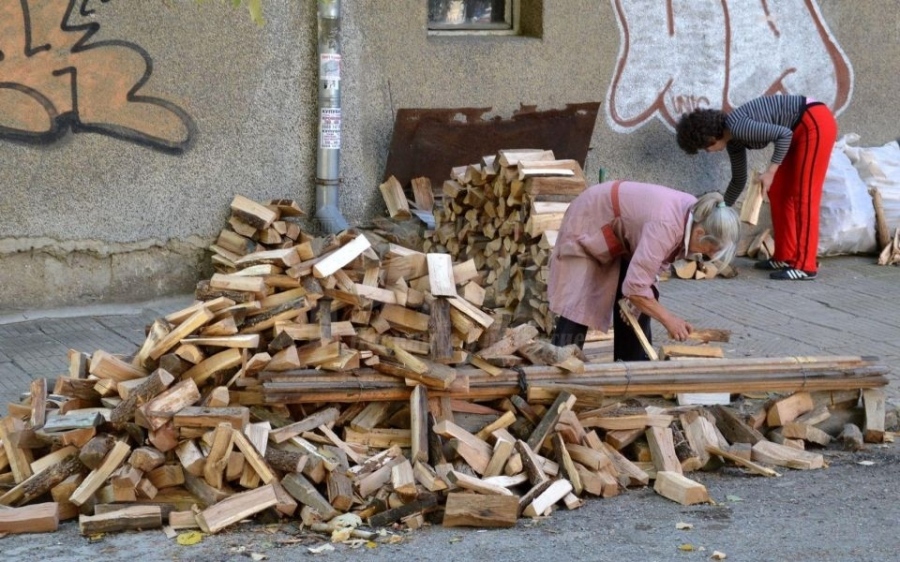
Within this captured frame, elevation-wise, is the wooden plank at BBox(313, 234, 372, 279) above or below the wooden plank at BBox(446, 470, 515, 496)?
above

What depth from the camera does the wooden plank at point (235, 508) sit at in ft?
15.0

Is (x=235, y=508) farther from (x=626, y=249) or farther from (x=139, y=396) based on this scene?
(x=626, y=249)

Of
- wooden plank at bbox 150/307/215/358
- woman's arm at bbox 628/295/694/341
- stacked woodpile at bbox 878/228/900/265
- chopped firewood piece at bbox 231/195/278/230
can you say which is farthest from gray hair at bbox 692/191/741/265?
stacked woodpile at bbox 878/228/900/265

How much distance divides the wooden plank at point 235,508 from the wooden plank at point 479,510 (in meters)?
0.67

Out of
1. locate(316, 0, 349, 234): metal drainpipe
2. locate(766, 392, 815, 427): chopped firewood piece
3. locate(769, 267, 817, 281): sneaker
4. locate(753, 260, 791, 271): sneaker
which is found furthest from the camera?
locate(753, 260, 791, 271): sneaker

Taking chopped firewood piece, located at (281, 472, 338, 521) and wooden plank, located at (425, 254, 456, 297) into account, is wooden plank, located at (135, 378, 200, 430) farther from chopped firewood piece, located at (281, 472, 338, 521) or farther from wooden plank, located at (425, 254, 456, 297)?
wooden plank, located at (425, 254, 456, 297)

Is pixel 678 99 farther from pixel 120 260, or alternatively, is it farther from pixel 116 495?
pixel 116 495

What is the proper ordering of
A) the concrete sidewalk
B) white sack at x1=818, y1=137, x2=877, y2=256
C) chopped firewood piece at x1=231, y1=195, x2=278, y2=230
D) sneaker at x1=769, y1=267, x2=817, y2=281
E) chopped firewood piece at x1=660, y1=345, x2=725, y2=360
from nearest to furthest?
chopped firewood piece at x1=660, y1=345, x2=725, y2=360, the concrete sidewalk, chopped firewood piece at x1=231, y1=195, x2=278, y2=230, sneaker at x1=769, y1=267, x2=817, y2=281, white sack at x1=818, y1=137, x2=877, y2=256

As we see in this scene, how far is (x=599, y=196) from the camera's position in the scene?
6199mm

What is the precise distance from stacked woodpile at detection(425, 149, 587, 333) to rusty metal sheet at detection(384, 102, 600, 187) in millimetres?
451

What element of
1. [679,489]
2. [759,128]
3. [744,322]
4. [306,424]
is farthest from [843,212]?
[306,424]

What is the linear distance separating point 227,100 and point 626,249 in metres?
3.47

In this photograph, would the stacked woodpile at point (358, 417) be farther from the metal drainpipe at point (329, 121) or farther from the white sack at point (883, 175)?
the white sack at point (883, 175)

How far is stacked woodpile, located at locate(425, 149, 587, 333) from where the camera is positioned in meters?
7.77
